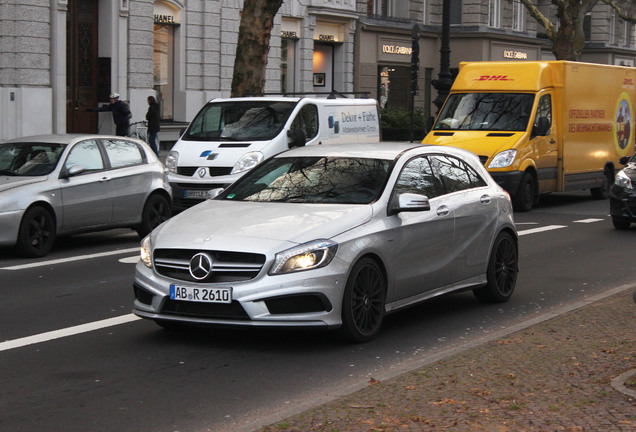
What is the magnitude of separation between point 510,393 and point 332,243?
6.76ft

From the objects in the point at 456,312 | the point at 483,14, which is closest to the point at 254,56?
the point at 456,312

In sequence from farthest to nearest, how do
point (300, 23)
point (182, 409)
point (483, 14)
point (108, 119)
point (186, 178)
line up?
point (483, 14) → point (300, 23) → point (108, 119) → point (186, 178) → point (182, 409)

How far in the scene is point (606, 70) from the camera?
23.5 m

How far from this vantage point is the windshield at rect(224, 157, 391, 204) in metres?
8.81

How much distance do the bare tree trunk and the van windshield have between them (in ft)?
13.5

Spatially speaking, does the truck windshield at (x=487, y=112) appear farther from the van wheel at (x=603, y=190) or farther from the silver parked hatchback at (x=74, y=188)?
the silver parked hatchback at (x=74, y=188)

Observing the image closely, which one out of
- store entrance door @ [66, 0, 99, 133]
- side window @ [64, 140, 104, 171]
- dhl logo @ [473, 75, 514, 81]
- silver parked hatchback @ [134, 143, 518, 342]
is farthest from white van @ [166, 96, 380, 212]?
store entrance door @ [66, 0, 99, 133]

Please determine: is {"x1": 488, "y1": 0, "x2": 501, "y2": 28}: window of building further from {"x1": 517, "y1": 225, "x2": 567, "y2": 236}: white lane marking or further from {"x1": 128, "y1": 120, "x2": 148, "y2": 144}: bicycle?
{"x1": 517, "y1": 225, "x2": 567, "y2": 236}: white lane marking

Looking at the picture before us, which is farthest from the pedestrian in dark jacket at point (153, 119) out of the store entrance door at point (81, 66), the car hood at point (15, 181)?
the car hood at point (15, 181)

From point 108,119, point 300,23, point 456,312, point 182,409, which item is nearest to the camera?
point 182,409

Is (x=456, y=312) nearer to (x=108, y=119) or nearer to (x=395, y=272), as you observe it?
(x=395, y=272)

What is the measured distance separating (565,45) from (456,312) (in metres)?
32.0

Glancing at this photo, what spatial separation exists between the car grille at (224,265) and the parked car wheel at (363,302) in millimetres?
720

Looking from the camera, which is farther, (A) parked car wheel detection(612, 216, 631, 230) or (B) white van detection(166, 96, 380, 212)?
(B) white van detection(166, 96, 380, 212)
